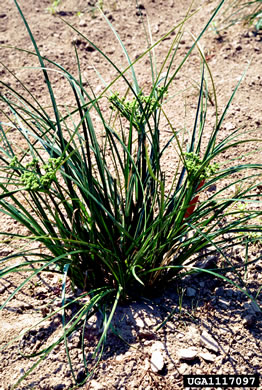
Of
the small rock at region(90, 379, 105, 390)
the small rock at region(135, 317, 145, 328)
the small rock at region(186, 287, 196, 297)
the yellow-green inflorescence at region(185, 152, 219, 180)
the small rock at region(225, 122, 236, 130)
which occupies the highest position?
the small rock at region(225, 122, 236, 130)

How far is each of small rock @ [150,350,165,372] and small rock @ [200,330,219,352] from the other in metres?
0.18

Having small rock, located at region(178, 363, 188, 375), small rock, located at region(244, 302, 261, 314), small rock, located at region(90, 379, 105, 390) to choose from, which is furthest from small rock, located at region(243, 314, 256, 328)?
small rock, located at region(90, 379, 105, 390)

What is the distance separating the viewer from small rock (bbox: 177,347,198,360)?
4.88 ft

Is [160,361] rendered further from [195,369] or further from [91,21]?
[91,21]

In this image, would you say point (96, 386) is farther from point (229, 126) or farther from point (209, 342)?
point (229, 126)

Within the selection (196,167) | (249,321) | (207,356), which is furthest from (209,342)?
(196,167)

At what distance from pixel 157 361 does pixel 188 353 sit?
0.13 m

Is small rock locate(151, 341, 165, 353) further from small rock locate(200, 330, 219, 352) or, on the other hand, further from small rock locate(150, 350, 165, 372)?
small rock locate(200, 330, 219, 352)

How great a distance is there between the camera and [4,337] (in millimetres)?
1587

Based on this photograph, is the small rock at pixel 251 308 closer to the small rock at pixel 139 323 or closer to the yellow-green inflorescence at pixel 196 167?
the small rock at pixel 139 323

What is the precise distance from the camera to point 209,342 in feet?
5.02

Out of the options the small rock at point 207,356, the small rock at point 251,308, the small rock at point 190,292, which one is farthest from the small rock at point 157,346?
the small rock at point 251,308

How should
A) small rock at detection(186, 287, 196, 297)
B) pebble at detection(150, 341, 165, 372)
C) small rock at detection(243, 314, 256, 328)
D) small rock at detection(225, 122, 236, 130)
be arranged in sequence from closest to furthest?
pebble at detection(150, 341, 165, 372), small rock at detection(243, 314, 256, 328), small rock at detection(186, 287, 196, 297), small rock at detection(225, 122, 236, 130)

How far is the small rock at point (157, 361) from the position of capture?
146cm
